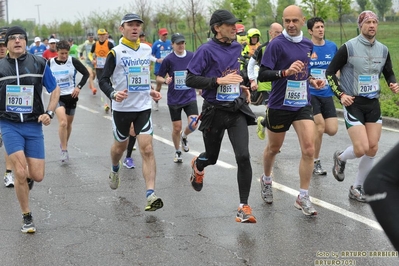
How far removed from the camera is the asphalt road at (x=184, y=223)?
5758mm

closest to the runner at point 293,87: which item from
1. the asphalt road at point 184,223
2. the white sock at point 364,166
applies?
the asphalt road at point 184,223

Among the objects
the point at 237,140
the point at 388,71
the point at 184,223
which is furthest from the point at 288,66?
the point at 184,223

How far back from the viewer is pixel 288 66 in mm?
6984

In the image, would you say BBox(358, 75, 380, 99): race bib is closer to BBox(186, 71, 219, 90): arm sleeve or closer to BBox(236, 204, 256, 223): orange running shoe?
BBox(186, 71, 219, 90): arm sleeve

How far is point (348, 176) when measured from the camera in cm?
872

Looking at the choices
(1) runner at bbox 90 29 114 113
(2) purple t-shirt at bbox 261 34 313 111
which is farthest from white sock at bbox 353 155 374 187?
(1) runner at bbox 90 29 114 113

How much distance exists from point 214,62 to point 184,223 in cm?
155

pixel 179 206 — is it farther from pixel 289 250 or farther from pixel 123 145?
pixel 289 250

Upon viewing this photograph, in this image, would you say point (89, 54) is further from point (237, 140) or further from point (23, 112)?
point (237, 140)

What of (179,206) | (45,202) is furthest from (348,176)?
(45,202)

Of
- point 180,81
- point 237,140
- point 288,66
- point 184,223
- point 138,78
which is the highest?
point 288,66

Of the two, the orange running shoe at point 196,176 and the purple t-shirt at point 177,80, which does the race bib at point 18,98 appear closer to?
the orange running shoe at point 196,176

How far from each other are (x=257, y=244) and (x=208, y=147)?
51.3 inches

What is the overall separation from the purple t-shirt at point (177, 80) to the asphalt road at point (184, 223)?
94 cm
